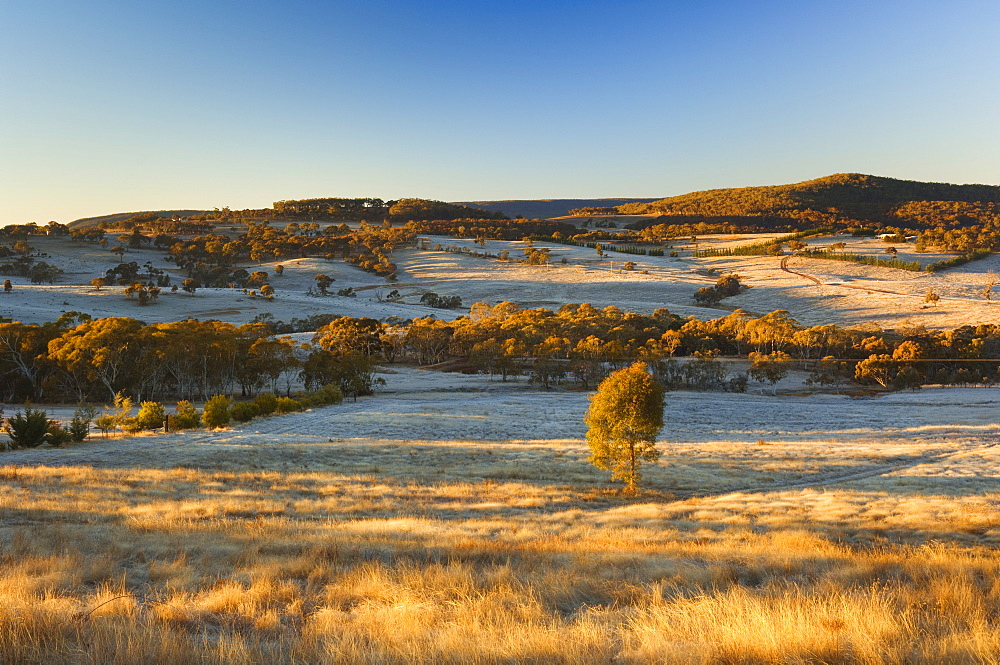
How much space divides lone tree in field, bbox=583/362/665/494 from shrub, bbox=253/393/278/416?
29.2m

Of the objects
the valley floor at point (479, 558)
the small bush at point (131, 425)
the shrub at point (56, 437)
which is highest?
the valley floor at point (479, 558)

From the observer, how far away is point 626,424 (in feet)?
87.5

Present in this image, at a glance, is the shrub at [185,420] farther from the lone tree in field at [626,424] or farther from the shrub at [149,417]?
the lone tree in field at [626,424]

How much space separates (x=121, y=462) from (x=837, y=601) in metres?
29.4

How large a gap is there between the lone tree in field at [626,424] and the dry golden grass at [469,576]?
4747mm

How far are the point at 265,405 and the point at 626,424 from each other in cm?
3116

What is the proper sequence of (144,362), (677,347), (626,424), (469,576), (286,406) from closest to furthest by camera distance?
(469,576) < (626,424) < (286,406) < (144,362) < (677,347)

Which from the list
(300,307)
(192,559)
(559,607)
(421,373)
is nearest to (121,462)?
(192,559)

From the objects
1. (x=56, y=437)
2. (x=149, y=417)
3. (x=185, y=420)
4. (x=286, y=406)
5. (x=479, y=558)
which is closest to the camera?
(x=479, y=558)

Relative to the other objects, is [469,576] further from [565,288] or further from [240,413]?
[565,288]

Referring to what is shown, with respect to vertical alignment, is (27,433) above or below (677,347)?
above

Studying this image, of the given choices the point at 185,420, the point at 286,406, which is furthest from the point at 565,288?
the point at 185,420

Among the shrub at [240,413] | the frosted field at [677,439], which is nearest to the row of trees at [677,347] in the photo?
the frosted field at [677,439]

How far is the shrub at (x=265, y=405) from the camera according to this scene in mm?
44469
